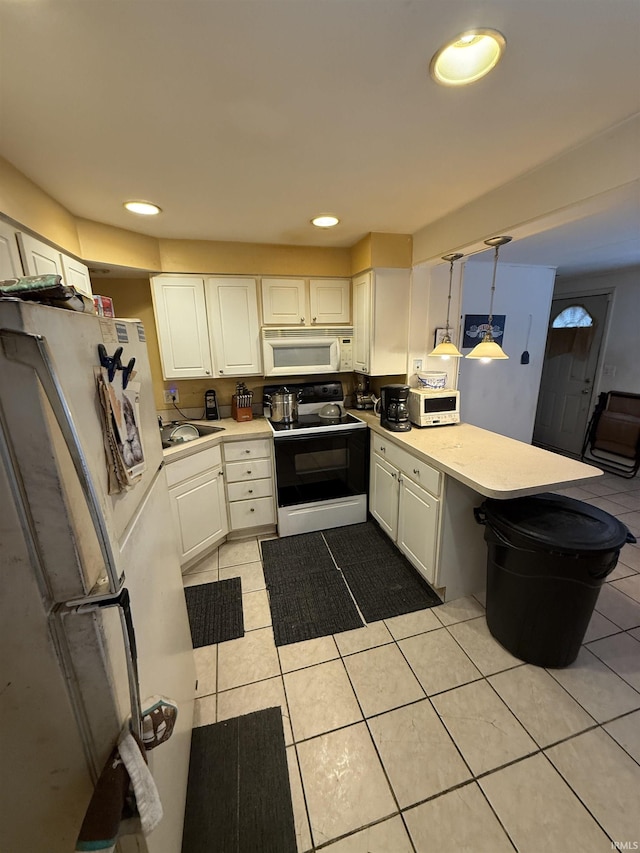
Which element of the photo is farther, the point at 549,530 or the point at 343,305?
the point at 343,305

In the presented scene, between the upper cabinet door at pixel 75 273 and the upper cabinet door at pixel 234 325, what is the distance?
0.82 metres

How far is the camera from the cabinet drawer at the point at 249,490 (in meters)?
2.65

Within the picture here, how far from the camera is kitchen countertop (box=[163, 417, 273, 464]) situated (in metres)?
2.19

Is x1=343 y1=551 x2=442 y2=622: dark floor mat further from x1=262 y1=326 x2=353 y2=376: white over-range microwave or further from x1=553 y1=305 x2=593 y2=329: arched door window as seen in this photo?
x1=553 y1=305 x2=593 y2=329: arched door window

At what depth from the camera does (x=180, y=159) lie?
148cm

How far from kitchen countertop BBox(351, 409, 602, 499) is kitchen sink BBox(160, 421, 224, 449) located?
1427 mm

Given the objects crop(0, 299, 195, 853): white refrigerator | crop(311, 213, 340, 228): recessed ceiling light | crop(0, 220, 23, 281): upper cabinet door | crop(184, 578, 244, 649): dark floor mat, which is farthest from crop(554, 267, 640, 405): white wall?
crop(0, 220, 23, 281): upper cabinet door

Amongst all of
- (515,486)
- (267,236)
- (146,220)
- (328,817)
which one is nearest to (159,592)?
(328,817)

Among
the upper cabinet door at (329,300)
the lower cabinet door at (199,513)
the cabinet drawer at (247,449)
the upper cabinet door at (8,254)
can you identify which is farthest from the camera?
the upper cabinet door at (329,300)

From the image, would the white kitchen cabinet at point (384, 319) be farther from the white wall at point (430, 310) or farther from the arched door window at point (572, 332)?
the arched door window at point (572, 332)

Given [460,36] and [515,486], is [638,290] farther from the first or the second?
[460,36]

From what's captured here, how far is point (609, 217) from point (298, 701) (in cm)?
305

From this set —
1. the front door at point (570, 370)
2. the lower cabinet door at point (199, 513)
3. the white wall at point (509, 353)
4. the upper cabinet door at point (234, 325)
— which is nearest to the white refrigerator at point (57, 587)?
the lower cabinet door at point (199, 513)

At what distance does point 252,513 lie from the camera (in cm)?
274
